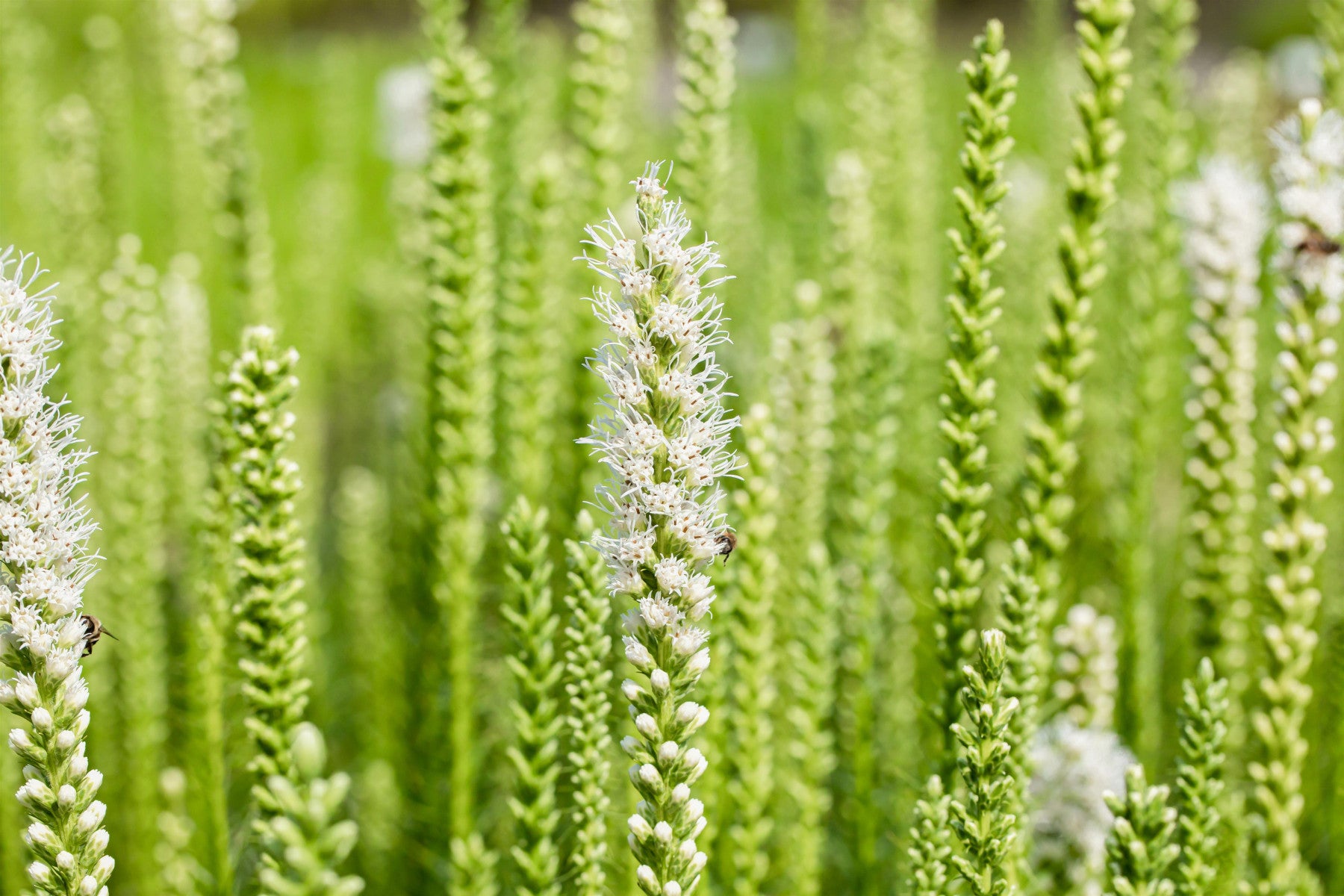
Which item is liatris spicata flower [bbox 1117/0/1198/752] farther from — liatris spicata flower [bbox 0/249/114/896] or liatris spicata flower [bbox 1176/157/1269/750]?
liatris spicata flower [bbox 0/249/114/896]

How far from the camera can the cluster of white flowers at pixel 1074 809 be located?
190 centimetres

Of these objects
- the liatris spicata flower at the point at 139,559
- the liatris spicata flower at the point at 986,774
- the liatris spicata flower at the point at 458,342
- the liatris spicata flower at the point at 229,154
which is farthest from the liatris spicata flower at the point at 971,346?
the liatris spicata flower at the point at 139,559

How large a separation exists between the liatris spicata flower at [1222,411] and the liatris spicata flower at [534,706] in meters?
1.32

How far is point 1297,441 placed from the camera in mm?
1822

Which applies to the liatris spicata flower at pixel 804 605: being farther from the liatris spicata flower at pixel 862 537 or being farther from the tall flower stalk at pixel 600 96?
the tall flower stalk at pixel 600 96

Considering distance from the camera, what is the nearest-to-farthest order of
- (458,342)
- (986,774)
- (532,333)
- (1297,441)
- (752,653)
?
(986,774) < (752,653) < (1297,441) < (458,342) < (532,333)

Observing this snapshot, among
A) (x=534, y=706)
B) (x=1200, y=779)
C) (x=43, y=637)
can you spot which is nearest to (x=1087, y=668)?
(x=1200, y=779)

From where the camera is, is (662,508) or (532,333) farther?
(532,333)

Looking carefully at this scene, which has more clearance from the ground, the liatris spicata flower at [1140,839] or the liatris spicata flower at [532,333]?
the liatris spicata flower at [532,333]

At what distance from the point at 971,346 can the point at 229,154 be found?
5.34 feet

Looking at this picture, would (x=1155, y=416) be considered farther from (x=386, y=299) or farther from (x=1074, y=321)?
(x=386, y=299)

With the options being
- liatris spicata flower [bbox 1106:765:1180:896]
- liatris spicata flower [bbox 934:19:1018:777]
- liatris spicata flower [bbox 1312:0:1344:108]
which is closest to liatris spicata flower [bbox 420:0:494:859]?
liatris spicata flower [bbox 934:19:1018:777]

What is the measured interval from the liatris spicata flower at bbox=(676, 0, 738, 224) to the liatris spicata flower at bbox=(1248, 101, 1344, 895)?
3.16ft

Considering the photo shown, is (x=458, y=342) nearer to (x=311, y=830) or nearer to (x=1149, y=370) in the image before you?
(x=311, y=830)
